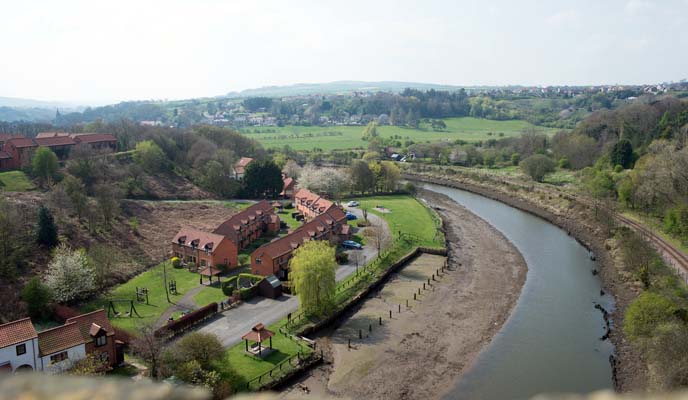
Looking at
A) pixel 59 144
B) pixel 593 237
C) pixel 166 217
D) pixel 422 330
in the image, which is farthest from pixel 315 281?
pixel 59 144

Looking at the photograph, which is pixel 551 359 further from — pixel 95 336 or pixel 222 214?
pixel 222 214

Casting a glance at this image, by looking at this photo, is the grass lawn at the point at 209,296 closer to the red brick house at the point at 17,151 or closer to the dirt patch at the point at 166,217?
the dirt patch at the point at 166,217

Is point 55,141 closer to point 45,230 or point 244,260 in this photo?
point 45,230

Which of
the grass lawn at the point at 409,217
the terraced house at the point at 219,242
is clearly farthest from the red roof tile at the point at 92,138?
the grass lawn at the point at 409,217

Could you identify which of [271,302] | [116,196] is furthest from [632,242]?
[116,196]

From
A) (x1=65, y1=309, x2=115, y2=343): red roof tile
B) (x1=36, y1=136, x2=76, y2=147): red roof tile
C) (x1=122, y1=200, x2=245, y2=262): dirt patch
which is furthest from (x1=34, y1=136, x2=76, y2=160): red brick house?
(x1=65, y1=309, x2=115, y2=343): red roof tile

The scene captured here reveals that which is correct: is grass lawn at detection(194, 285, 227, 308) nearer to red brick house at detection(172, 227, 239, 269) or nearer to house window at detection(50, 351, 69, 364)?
red brick house at detection(172, 227, 239, 269)

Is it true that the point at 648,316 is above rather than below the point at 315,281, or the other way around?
below
